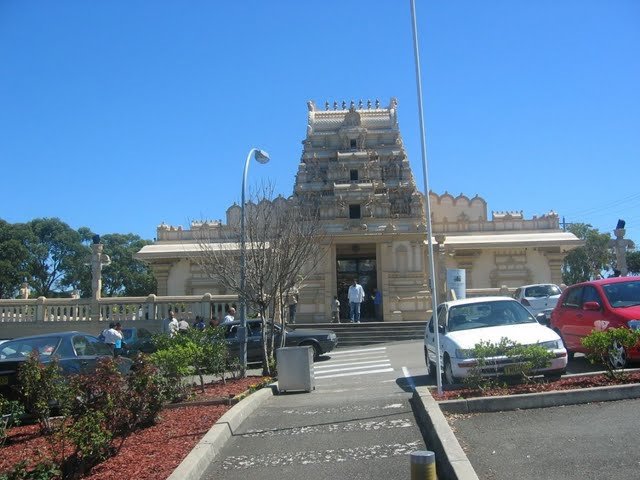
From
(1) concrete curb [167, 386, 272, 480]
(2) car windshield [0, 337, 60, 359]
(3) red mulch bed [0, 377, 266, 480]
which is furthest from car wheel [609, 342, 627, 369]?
(2) car windshield [0, 337, 60, 359]

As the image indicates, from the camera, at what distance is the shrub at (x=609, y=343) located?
8539 millimetres

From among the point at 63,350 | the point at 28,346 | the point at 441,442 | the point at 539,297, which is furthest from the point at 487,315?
the point at 539,297

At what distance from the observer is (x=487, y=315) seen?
11367 mm

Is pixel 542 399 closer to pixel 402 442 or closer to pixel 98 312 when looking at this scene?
pixel 402 442

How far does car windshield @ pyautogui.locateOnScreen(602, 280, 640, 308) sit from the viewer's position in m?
10.7

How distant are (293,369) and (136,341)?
36.0 ft

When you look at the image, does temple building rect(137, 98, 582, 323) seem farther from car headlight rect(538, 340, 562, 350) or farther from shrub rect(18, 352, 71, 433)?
shrub rect(18, 352, 71, 433)

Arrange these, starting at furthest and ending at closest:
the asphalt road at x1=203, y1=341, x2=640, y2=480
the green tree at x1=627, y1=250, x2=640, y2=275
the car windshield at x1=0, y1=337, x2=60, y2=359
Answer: the green tree at x1=627, y1=250, x2=640, y2=275 < the car windshield at x1=0, y1=337, x2=60, y2=359 < the asphalt road at x1=203, y1=341, x2=640, y2=480

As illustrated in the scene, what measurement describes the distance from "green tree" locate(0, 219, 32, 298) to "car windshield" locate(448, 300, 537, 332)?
194 ft

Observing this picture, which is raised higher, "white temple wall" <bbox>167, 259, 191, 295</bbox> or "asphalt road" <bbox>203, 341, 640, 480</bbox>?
"white temple wall" <bbox>167, 259, 191, 295</bbox>

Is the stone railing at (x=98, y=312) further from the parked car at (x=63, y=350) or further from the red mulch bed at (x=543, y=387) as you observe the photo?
the red mulch bed at (x=543, y=387)

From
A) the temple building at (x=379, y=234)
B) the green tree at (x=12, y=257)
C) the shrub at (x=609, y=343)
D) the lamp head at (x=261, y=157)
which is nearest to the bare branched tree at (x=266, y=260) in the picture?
the lamp head at (x=261, y=157)

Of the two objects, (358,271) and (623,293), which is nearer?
(623,293)

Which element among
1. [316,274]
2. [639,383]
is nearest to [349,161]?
[316,274]
